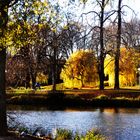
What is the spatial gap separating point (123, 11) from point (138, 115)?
18.7 meters

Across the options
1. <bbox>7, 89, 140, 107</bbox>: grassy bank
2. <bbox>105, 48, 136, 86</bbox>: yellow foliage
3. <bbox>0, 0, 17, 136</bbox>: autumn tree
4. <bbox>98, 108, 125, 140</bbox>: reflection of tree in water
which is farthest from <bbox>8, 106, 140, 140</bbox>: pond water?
<bbox>105, 48, 136, 86</bbox>: yellow foliage

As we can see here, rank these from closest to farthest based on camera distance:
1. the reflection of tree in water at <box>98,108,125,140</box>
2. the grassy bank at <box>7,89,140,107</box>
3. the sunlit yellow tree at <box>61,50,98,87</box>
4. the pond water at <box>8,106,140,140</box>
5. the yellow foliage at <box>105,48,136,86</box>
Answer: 1. the reflection of tree in water at <box>98,108,125,140</box>
2. the pond water at <box>8,106,140,140</box>
3. the grassy bank at <box>7,89,140,107</box>
4. the yellow foliage at <box>105,48,136,86</box>
5. the sunlit yellow tree at <box>61,50,98,87</box>

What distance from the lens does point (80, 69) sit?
63.0 m

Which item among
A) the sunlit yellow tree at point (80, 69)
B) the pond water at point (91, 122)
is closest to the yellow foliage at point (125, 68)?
the sunlit yellow tree at point (80, 69)

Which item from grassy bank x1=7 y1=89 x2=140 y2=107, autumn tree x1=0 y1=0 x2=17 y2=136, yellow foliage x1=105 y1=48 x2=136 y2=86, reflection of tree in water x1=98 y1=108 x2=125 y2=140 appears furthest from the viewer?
yellow foliage x1=105 y1=48 x2=136 y2=86

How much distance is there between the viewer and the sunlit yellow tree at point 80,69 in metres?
62.5

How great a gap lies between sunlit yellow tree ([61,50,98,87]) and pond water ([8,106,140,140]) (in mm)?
23210

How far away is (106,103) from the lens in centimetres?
4403

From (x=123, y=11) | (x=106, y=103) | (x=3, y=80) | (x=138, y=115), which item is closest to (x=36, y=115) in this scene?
(x=138, y=115)

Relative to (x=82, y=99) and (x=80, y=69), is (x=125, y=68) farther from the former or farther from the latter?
(x=82, y=99)

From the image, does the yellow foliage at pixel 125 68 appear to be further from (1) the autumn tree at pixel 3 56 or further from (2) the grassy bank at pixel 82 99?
(1) the autumn tree at pixel 3 56

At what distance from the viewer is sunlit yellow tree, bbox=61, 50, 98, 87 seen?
62469mm

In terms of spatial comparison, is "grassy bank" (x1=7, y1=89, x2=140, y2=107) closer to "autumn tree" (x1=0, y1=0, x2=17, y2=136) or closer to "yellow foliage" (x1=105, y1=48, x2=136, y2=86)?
"yellow foliage" (x1=105, y1=48, x2=136, y2=86)

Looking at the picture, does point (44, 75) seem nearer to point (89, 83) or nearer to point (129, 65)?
point (89, 83)
